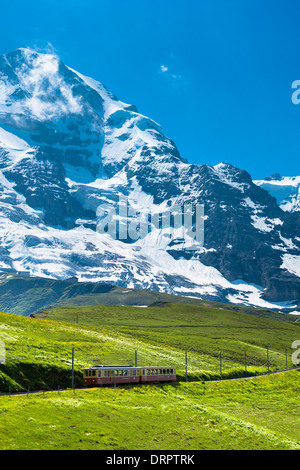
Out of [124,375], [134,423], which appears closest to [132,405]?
[134,423]

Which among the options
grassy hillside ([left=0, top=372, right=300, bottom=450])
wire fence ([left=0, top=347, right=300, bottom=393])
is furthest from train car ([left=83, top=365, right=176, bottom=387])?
wire fence ([left=0, top=347, right=300, bottom=393])

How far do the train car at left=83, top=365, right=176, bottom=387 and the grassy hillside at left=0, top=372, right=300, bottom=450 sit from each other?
1.94 metres

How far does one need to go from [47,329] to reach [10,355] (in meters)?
50.8

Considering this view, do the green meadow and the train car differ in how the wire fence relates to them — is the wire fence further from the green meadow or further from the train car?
the train car

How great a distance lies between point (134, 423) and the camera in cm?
5381

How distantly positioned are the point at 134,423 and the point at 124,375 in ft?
81.3

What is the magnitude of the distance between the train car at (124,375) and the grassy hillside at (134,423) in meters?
1.94

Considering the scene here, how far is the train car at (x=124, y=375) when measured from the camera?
74.2 metres

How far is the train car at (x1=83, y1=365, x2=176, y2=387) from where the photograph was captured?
74.2m

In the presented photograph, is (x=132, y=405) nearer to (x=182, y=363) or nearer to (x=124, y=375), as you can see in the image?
(x=124, y=375)

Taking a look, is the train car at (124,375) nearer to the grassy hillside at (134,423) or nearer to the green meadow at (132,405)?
the green meadow at (132,405)
